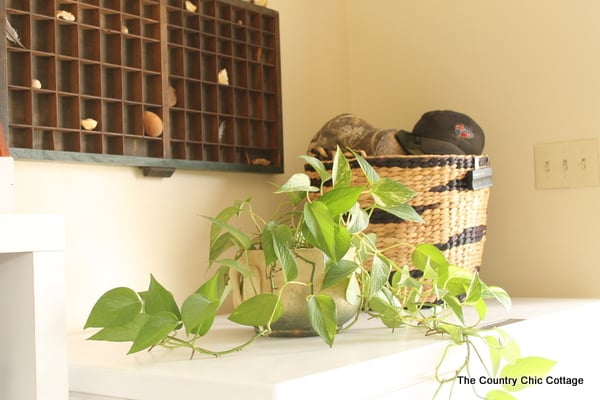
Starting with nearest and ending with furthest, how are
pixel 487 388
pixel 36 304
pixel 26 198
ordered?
pixel 36 304 → pixel 487 388 → pixel 26 198

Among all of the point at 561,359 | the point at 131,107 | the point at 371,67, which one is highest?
the point at 371,67

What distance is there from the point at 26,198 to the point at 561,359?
854 mm

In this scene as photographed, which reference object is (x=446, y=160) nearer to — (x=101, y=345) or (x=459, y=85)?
(x=459, y=85)

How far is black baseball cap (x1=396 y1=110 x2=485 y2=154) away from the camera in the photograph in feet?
4.75

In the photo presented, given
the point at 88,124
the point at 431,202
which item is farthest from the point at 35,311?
the point at 431,202

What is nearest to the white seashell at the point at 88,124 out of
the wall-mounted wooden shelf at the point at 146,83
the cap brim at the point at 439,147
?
the wall-mounted wooden shelf at the point at 146,83

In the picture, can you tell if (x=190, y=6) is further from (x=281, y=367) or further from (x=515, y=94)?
(x=281, y=367)

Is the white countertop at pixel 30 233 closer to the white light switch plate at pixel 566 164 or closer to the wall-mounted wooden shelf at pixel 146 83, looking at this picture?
the wall-mounted wooden shelf at pixel 146 83

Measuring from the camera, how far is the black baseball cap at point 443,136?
57.1 inches

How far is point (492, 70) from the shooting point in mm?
1649

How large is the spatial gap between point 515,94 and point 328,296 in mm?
888

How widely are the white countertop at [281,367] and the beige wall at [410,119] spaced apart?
22cm

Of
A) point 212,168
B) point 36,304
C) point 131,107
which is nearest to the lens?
point 36,304

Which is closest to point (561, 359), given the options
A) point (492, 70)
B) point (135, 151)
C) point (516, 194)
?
point (516, 194)
